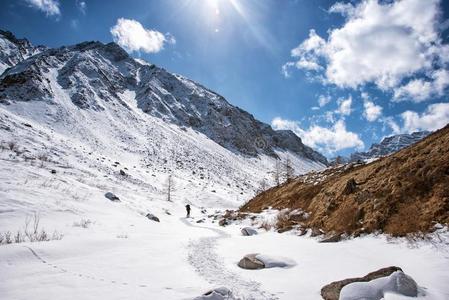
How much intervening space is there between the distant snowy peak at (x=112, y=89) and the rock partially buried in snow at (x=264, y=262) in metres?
107

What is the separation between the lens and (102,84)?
13988cm

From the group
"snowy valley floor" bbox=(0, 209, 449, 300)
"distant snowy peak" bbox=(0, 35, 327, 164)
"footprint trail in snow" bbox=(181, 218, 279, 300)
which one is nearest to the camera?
"snowy valley floor" bbox=(0, 209, 449, 300)

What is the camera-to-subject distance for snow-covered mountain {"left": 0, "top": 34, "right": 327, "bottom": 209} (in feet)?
224

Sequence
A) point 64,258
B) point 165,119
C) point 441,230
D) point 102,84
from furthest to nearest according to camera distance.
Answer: point 165,119, point 102,84, point 441,230, point 64,258

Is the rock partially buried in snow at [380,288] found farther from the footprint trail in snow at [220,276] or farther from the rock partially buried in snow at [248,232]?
the rock partially buried in snow at [248,232]

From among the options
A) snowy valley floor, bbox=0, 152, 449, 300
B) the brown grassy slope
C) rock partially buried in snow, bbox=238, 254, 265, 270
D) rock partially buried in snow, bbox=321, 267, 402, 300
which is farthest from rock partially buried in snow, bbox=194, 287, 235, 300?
the brown grassy slope

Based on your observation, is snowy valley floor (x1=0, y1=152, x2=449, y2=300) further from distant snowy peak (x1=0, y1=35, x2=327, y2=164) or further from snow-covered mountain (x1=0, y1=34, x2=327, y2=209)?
distant snowy peak (x1=0, y1=35, x2=327, y2=164)

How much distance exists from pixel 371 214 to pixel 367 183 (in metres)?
3.11

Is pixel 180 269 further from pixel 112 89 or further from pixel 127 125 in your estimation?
pixel 112 89

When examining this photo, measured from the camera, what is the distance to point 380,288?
5.28 metres

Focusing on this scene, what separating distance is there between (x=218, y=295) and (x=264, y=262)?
10.7 ft

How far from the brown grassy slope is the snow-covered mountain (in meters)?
45.8

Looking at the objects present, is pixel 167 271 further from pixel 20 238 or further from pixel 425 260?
pixel 425 260

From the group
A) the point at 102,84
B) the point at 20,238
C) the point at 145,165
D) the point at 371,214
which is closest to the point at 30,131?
the point at 145,165
